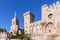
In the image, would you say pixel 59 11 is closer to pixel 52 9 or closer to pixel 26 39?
pixel 52 9

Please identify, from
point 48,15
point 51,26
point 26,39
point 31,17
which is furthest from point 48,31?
point 26,39

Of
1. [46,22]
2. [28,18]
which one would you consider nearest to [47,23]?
[46,22]

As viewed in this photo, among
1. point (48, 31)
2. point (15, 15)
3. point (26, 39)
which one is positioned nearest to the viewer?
point (26, 39)

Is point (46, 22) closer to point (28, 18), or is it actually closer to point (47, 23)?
point (47, 23)

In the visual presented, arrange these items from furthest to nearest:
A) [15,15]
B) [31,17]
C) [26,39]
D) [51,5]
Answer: [15,15], [31,17], [51,5], [26,39]

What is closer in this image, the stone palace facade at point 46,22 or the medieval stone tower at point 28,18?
the stone palace facade at point 46,22

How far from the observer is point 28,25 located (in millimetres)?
55625

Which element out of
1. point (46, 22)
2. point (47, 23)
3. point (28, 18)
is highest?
point (28, 18)

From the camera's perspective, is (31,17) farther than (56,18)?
Yes

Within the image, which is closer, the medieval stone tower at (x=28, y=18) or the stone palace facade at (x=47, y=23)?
the stone palace facade at (x=47, y=23)

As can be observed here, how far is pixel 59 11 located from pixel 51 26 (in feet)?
14.2

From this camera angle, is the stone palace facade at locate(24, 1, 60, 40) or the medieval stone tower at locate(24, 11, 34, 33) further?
the medieval stone tower at locate(24, 11, 34, 33)

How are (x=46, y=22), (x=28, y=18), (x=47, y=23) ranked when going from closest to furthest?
(x=47, y=23)
(x=46, y=22)
(x=28, y=18)

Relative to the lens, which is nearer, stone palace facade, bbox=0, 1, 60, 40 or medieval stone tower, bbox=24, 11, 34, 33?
stone palace facade, bbox=0, 1, 60, 40
